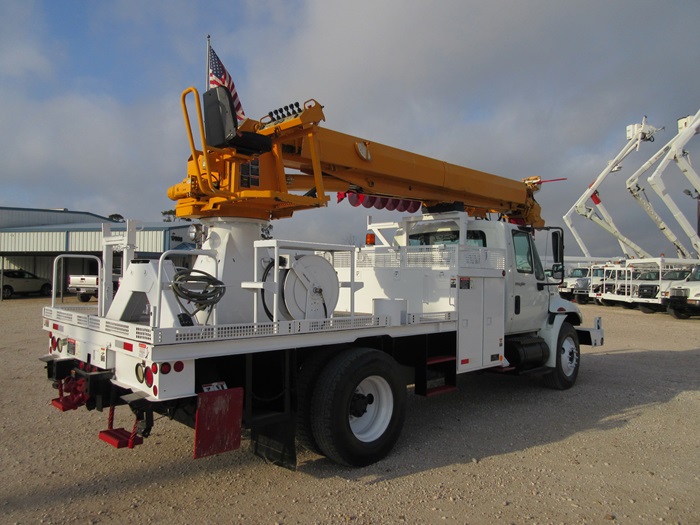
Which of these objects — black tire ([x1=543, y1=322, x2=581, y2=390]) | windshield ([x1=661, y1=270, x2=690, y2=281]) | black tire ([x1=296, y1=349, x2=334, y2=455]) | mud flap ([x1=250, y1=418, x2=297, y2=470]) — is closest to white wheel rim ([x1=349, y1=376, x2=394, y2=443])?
black tire ([x1=296, y1=349, x2=334, y2=455])

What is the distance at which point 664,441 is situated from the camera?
5.71 m

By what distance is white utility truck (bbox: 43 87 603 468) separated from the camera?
403 centimetres

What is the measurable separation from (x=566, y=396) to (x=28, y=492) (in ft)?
22.3

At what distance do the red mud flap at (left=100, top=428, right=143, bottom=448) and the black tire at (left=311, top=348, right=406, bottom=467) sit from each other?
1441 millimetres

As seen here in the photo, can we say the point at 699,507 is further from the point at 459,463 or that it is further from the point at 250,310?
the point at 250,310

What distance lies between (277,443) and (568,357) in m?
5.62

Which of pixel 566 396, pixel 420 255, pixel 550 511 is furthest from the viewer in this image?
pixel 566 396

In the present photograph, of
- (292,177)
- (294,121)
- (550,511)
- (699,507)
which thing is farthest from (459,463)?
(294,121)

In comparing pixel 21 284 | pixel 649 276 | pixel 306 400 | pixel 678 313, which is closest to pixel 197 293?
pixel 306 400

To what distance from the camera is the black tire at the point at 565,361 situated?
804cm

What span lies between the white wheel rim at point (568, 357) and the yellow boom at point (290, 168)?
11.2ft

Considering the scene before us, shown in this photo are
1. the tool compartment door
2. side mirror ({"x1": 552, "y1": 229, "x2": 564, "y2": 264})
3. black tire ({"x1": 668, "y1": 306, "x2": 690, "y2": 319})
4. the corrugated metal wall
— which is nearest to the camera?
the tool compartment door

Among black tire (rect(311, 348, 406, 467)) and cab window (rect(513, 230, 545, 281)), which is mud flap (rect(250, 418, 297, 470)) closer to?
black tire (rect(311, 348, 406, 467))

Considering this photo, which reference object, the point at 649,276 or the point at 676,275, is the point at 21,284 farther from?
the point at 676,275
